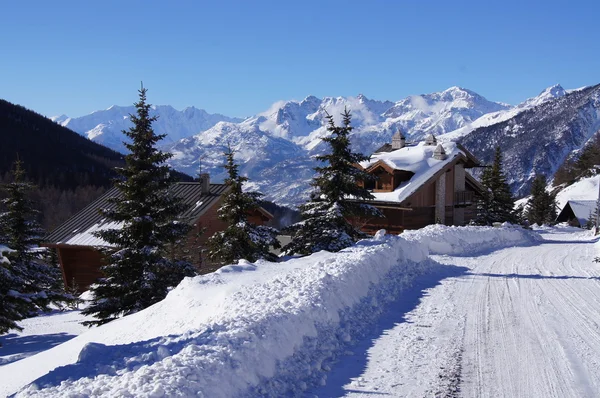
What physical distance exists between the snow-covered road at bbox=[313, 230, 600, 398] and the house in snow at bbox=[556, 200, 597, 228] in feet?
216

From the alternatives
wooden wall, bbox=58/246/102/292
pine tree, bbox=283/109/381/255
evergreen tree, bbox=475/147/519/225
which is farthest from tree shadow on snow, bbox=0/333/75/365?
evergreen tree, bbox=475/147/519/225

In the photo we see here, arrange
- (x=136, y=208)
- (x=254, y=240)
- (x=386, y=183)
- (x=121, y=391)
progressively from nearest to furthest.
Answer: (x=121, y=391), (x=136, y=208), (x=254, y=240), (x=386, y=183)

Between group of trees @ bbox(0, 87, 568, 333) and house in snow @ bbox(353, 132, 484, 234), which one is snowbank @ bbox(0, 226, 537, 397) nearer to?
group of trees @ bbox(0, 87, 568, 333)

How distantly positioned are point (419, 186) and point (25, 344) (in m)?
25.3

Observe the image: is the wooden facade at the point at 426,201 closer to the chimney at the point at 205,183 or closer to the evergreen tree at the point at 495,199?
the evergreen tree at the point at 495,199

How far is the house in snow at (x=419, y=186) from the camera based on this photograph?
34156mm

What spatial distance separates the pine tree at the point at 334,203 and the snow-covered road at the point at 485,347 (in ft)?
22.6

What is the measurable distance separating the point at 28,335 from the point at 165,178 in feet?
26.7

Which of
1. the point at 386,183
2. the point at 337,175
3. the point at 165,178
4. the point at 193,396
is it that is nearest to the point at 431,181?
the point at 386,183

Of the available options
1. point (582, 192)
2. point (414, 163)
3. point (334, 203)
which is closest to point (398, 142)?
point (414, 163)

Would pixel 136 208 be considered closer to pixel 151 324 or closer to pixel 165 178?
pixel 165 178

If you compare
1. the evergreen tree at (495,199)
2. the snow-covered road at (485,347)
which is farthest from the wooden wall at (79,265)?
the evergreen tree at (495,199)

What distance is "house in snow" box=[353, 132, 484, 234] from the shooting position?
3416cm

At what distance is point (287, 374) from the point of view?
20.9ft
